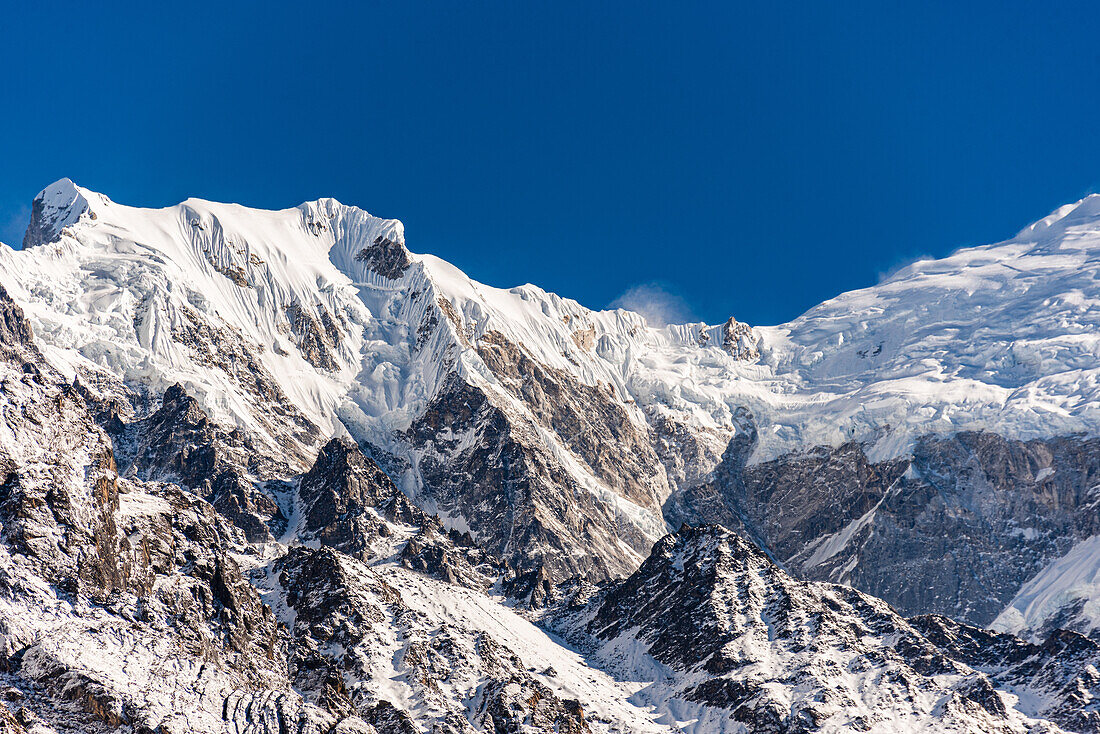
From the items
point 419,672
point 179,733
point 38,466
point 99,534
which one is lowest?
point 179,733

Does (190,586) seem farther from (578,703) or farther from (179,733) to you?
(578,703)

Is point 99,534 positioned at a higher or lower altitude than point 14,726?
higher

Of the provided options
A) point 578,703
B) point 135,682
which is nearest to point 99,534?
point 135,682

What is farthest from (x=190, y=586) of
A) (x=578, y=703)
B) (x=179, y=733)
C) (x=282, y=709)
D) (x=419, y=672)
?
(x=578, y=703)

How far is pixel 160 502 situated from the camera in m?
180

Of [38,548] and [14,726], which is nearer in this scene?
[14,726]

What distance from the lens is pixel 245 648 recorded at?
148000mm

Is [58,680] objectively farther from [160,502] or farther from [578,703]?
[578,703]

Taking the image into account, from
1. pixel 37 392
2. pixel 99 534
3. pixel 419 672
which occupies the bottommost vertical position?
pixel 419 672

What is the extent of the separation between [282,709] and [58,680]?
90.6 ft

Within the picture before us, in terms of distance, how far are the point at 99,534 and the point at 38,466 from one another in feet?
34.5

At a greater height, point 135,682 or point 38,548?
point 38,548

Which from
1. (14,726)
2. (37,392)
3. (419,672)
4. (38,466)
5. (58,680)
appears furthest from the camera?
(419,672)

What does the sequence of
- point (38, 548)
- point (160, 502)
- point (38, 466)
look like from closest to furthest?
point (38, 548), point (38, 466), point (160, 502)
